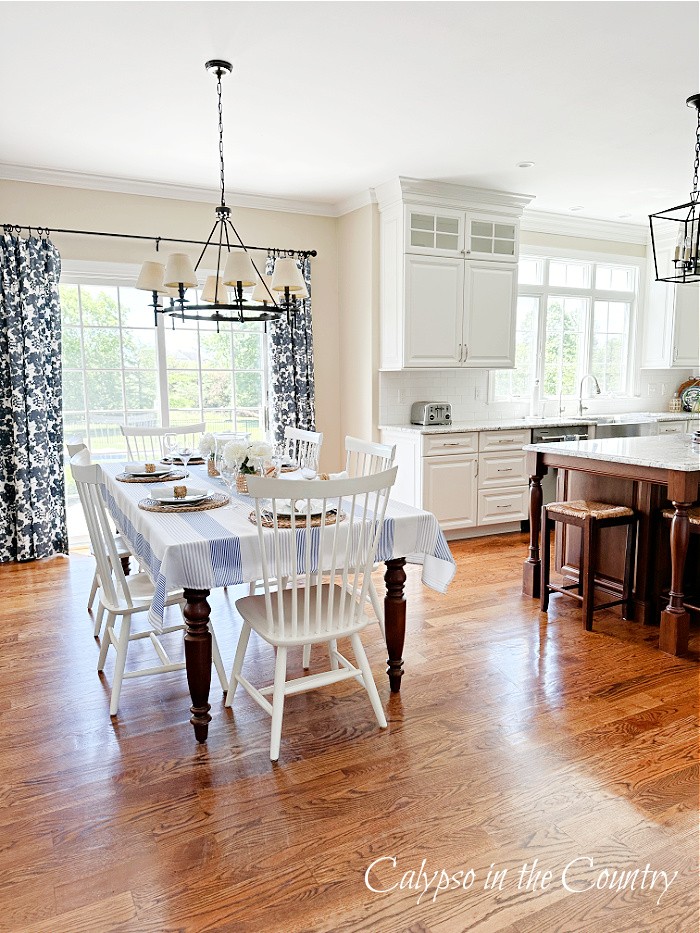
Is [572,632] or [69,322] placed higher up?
[69,322]

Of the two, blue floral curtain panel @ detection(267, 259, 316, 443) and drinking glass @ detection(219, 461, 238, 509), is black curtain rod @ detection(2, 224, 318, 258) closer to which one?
blue floral curtain panel @ detection(267, 259, 316, 443)

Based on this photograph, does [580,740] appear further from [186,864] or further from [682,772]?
[186,864]

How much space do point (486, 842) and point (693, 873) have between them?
0.55 m

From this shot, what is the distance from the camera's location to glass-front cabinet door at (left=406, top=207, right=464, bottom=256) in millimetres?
5027

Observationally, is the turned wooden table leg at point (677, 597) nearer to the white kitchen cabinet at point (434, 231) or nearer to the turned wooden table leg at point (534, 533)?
the turned wooden table leg at point (534, 533)

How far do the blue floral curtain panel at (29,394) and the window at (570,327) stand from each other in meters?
3.81

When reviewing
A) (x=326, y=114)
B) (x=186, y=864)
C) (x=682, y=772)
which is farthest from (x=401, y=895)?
(x=326, y=114)

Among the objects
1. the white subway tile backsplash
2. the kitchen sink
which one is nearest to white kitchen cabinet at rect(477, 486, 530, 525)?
the white subway tile backsplash

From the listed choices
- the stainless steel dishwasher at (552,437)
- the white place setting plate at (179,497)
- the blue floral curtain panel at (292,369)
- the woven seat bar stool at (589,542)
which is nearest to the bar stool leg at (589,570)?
the woven seat bar stool at (589,542)

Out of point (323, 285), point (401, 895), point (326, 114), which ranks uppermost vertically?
point (326, 114)

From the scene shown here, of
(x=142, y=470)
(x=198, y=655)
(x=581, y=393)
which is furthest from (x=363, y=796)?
(x=581, y=393)

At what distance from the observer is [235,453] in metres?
3.01

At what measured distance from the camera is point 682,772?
87.4 inches

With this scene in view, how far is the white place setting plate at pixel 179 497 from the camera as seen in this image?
2764 mm
